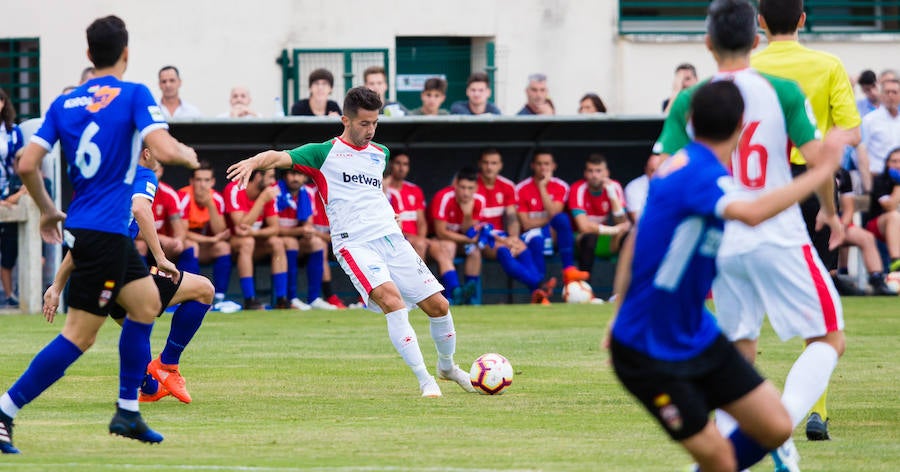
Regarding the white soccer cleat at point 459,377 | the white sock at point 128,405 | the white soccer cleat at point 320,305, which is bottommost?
the white soccer cleat at point 320,305

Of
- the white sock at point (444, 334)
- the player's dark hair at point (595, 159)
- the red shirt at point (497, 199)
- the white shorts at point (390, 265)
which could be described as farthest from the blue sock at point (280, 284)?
the white sock at point (444, 334)

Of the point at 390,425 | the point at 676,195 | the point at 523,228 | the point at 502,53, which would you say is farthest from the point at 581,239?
the point at 676,195

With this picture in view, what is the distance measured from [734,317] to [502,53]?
58.8 feet

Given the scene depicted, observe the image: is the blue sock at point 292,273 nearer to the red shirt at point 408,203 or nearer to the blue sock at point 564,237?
the red shirt at point 408,203

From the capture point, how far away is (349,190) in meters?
10.2

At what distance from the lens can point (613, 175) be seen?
19969 millimetres

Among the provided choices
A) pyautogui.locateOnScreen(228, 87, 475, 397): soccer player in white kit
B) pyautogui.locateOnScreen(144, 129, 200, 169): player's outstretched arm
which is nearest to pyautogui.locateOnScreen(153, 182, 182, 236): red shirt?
pyautogui.locateOnScreen(228, 87, 475, 397): soccer player in white kit

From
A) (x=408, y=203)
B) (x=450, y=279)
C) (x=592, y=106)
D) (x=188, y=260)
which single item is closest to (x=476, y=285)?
(x=450, y=279)

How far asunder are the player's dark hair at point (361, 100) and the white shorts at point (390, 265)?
86cm

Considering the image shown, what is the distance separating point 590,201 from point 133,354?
11573mm

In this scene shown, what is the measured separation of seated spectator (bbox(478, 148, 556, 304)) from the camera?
18.3 metres

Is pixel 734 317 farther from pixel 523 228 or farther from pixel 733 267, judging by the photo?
pixel 523 228

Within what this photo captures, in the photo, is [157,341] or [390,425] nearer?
[390,425]

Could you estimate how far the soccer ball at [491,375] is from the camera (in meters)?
9.83
